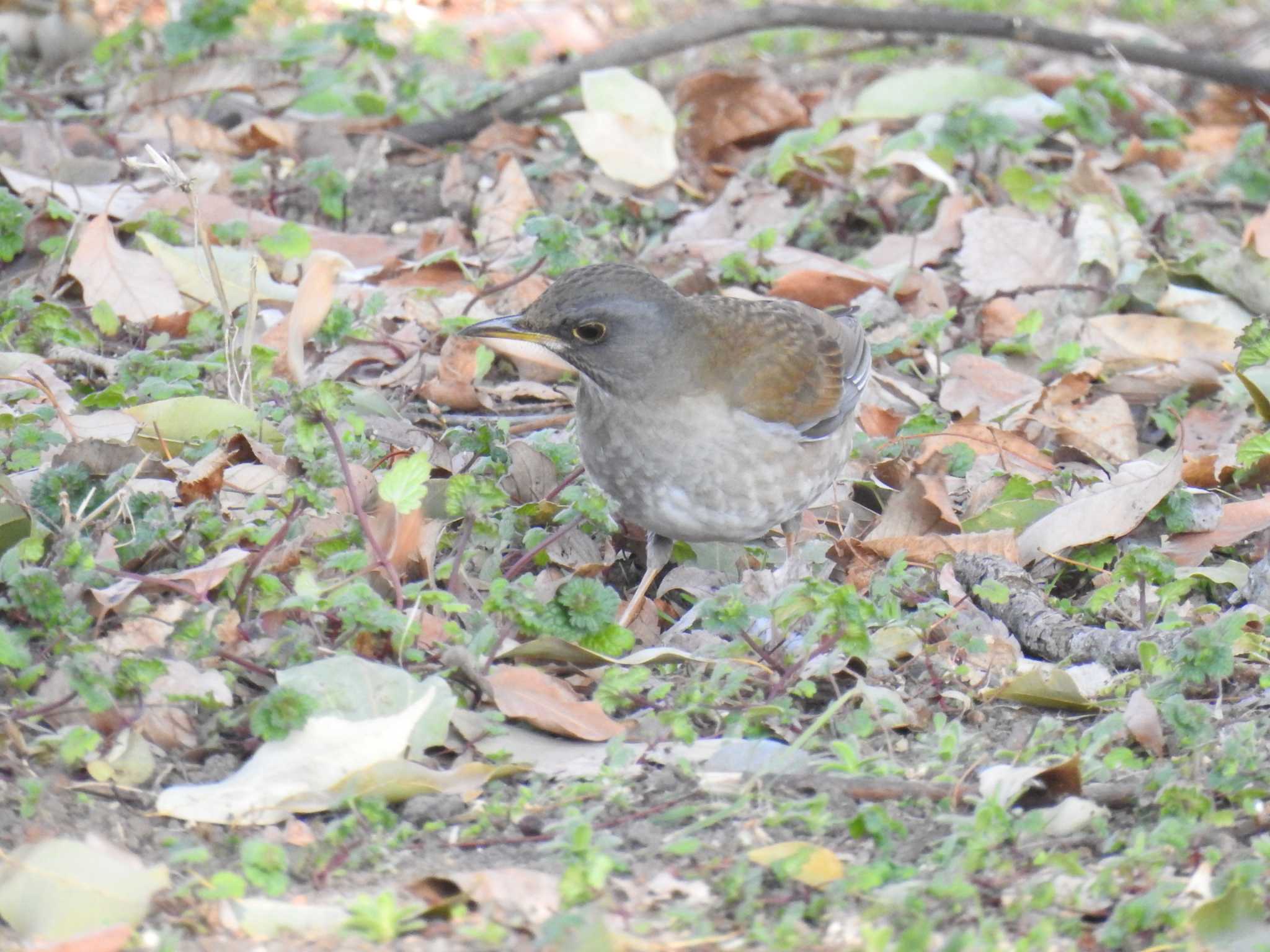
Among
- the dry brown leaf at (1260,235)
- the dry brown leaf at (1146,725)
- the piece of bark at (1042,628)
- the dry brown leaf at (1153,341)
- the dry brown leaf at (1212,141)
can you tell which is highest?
the dry brown leaf at (1146,725)

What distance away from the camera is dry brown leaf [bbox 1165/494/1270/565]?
562cm

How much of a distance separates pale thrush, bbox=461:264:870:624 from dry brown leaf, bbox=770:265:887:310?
166 cm

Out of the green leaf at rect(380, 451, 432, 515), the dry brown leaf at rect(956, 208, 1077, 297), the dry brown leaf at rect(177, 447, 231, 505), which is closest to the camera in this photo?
the green leaf at rect(380, 451, 432, 515)

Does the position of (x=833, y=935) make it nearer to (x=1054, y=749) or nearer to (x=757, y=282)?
(x=1054, y=749)

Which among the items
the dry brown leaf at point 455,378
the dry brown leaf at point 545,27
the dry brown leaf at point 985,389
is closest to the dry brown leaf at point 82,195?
the dry brown leaf at point 455,378

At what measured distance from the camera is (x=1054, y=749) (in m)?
4.19

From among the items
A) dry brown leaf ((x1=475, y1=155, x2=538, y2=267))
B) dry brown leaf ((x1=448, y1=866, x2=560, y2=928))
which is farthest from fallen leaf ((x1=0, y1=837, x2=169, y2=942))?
dry brown leaf ((x1=475, y1=155, x2=538, y2=267))

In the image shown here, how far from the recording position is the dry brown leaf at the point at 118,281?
21.2 ft

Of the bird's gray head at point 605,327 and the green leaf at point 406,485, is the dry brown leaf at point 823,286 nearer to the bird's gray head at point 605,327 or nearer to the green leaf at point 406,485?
the bird's gray head at point 605,327

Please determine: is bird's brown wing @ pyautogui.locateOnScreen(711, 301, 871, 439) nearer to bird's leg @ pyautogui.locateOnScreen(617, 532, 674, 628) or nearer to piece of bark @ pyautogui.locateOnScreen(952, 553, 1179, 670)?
bird's leg @ pyautogui.locateOnScreen(617, 532, 674, 628)

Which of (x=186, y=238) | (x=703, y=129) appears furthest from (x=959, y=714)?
(x=703, y=129)

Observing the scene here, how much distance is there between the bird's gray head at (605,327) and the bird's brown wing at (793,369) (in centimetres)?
31

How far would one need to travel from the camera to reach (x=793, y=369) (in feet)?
18.7

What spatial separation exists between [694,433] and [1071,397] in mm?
2140
